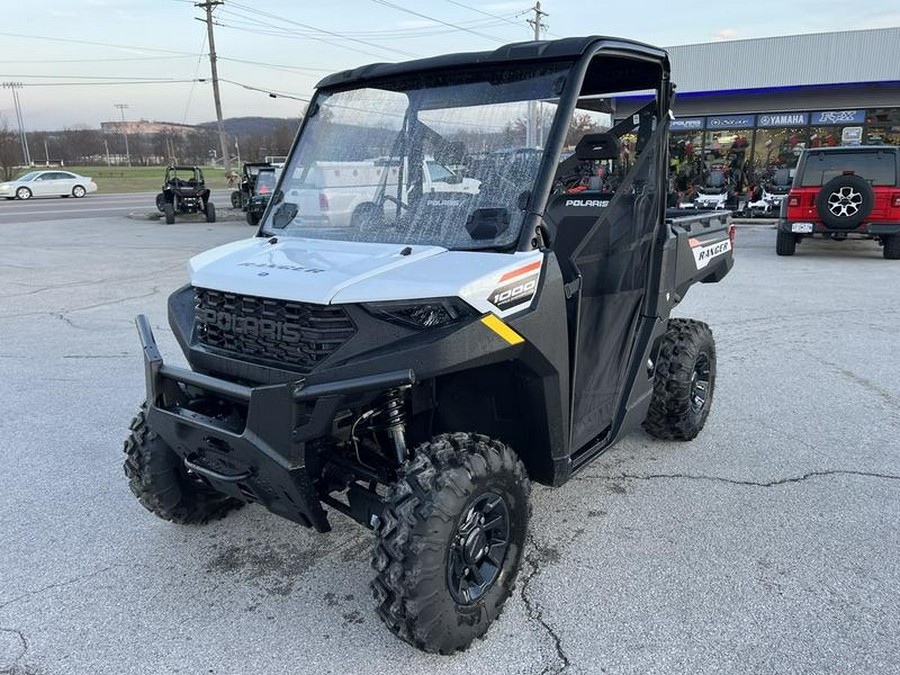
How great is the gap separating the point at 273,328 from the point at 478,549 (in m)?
1.16

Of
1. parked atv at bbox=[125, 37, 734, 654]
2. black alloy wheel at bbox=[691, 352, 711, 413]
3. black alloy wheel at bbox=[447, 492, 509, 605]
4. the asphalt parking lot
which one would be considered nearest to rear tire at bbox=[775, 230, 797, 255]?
the asphalt parking lot

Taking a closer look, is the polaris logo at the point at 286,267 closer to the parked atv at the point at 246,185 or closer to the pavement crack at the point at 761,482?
the pavement crack at the point at 761,482

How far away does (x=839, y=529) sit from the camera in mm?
3516

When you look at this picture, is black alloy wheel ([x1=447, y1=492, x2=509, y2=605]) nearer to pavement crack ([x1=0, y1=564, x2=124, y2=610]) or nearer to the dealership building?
pavement crack ([x1=0, y1=564, x2=124, y2=610])

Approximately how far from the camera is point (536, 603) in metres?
2.97

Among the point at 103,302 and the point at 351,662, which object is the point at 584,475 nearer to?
the point at 351,662

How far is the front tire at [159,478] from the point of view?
3232 millimetres

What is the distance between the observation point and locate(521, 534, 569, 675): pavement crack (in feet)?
8.51

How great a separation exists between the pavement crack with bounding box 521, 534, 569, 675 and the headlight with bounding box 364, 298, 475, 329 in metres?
1.33

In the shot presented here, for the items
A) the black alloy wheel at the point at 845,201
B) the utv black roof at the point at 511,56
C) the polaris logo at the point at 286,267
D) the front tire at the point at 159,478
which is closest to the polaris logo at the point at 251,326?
the polaris logo at the point at 286,267

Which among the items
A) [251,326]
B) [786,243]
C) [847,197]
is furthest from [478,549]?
[786,243]

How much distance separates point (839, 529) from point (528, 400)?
1.90m

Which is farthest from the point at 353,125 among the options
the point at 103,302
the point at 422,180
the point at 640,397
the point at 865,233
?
the point at 865,233

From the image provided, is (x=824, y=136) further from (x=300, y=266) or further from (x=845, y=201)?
(x=300, y=266)
